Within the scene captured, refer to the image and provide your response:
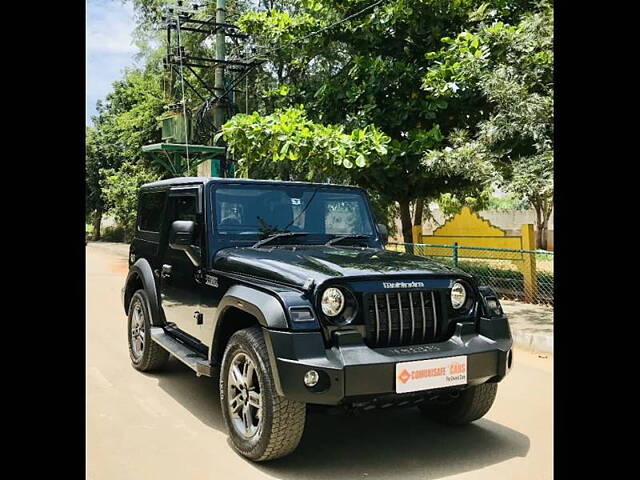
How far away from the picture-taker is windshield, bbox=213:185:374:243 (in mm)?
4809

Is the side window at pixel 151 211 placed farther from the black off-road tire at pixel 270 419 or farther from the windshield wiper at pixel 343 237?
the black off-road tire at pixel 270 419

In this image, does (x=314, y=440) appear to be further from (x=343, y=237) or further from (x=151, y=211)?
(x=151, y=211)

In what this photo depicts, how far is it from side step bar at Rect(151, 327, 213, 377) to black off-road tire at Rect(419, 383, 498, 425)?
159 centimetres

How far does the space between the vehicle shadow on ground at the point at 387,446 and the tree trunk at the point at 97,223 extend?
103ft

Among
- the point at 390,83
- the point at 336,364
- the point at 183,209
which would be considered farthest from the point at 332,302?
the point at 390,83

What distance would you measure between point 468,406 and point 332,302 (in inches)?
56.6

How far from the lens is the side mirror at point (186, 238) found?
4.40m

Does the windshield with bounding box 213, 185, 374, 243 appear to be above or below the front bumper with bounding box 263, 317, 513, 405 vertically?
above

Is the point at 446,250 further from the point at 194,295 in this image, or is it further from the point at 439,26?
the point at 194,295

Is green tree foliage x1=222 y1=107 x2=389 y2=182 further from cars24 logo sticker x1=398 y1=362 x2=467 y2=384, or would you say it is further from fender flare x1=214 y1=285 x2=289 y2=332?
cars24 logo sticker x1=398 y1=362 x2=467 y2=384

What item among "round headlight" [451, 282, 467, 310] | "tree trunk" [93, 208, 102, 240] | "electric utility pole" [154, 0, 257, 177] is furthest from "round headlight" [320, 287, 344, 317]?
"tree trunk" [93, 208, 102, 240]

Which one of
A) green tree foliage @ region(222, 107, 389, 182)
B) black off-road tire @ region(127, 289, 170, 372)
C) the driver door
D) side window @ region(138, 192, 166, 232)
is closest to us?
the driver door
